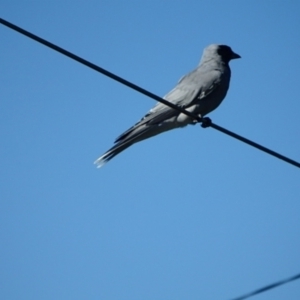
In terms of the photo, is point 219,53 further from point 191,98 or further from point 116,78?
point 116,78

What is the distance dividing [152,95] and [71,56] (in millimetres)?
940

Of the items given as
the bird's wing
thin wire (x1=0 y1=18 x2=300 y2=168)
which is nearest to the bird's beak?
the bird's wing

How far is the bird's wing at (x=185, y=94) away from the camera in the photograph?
9297mm

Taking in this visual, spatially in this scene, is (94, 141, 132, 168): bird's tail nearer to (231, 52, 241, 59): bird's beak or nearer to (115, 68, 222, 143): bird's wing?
(115, 68, 222, 143): bird's wing

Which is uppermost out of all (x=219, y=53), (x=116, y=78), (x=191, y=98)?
(x=219, y=53)

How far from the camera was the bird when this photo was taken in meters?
9.12

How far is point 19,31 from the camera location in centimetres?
499

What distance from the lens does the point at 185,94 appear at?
9.97 metres

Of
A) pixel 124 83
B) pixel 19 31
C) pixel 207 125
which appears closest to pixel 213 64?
pixel 207 125

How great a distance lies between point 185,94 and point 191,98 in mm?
188

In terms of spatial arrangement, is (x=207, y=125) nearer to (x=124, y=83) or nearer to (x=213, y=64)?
(x=213, y=64)

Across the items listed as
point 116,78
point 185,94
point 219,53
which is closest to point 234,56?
point 219,53

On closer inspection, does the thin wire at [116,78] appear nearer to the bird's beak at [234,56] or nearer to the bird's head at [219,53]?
the bird's head at [219,53]

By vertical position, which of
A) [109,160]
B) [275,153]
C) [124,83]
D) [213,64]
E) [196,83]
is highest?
[213,64]
